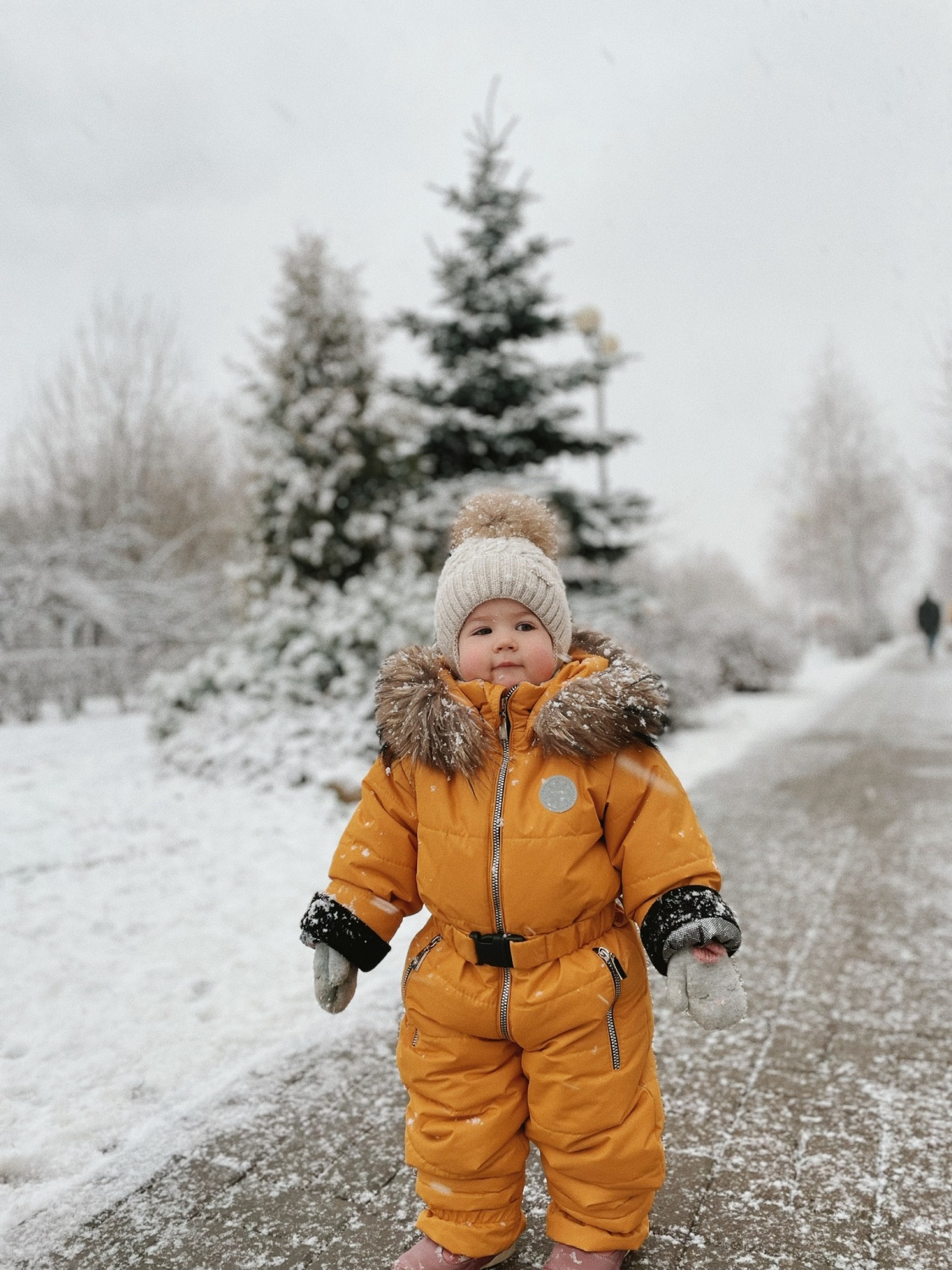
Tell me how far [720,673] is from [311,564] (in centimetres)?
818

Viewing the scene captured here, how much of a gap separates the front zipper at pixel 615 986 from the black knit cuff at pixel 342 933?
1.55 feet

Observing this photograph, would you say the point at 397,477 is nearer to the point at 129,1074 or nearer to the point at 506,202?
the point at 506,202

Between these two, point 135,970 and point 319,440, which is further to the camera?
point 319,440

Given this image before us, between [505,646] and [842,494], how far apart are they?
35.0m

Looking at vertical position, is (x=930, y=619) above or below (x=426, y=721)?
below

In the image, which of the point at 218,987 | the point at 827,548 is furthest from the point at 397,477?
the point at 827,548

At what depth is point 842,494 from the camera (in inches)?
1332

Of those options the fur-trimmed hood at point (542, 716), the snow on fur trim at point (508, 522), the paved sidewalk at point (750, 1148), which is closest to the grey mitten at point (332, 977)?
the fur-trimmed hood at point (542, 716)

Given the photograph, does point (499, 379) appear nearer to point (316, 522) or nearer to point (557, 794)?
Result: point (316, 522)

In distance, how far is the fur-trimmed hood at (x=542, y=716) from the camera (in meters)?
1.79

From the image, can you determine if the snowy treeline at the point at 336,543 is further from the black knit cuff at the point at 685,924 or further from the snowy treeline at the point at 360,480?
the black knit cuff at the point at 685,924

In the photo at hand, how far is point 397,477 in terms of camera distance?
9.53m

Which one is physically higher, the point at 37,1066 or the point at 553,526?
the point at 553,526

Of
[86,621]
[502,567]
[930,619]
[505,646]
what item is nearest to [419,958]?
[505,646]
